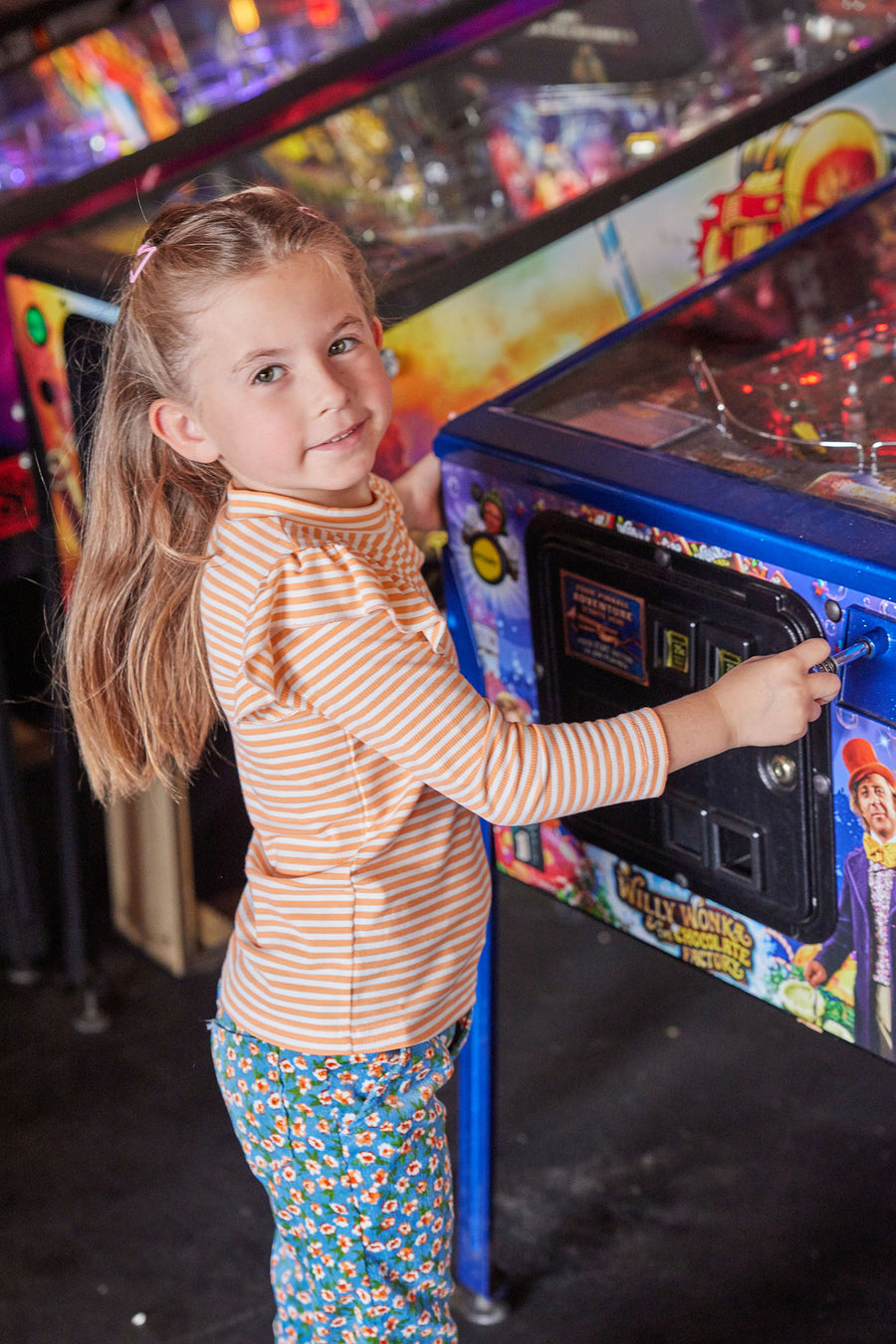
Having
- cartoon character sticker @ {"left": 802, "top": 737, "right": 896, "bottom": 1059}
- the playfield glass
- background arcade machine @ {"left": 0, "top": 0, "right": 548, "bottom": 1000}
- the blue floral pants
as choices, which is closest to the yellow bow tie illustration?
cartoon character sticker @ {"left": 802, "top": 737, "right": 896, "bottom": 1059}

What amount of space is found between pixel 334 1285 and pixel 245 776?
450 mm

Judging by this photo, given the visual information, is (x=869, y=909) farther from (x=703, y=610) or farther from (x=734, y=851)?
(x=703, y=610)

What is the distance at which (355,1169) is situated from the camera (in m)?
1.25

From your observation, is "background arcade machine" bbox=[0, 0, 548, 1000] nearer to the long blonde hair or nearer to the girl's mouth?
the long blonde hair

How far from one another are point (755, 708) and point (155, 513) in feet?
1.64

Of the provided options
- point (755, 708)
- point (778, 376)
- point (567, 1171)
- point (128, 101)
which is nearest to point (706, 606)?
point (755, 708)

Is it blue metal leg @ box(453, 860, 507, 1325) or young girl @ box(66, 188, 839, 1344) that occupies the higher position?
young girl @ box(66, 188, 839, 1344)

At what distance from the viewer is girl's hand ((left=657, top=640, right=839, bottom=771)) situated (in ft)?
3.60

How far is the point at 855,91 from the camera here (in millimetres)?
2006

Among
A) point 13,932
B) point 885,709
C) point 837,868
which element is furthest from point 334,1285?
point 13,932

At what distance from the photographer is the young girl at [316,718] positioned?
3.59ft

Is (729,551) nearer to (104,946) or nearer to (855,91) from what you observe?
(855,91)

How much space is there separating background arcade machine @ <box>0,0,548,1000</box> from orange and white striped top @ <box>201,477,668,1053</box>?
0.54m

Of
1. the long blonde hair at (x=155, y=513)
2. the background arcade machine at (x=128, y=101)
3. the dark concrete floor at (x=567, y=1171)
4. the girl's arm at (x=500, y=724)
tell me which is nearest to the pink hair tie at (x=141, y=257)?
the long blonde hair at (x=155, y=513)
